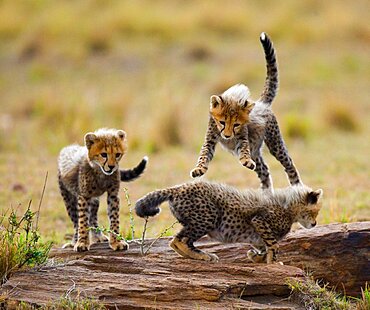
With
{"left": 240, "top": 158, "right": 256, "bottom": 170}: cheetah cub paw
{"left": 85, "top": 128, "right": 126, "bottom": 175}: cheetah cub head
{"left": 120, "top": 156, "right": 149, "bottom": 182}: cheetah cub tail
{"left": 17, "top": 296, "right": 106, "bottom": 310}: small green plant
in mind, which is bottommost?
{"left": 17, "top": 296, "right": 106, "bottom": 310}: small green plant

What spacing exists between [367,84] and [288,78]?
1771 millimetres

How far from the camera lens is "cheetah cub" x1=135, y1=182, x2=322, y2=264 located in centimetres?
600

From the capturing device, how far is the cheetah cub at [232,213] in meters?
6.00

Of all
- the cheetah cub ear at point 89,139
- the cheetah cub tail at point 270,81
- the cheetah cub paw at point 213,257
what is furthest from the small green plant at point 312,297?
the cheetah cub tail at point 270,81

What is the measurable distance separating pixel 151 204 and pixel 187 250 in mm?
417

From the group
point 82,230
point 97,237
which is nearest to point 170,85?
point 97,237

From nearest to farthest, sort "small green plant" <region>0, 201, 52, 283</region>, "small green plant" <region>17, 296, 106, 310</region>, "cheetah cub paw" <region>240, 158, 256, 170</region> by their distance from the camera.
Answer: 1. "small green plant" <region>17, 296, 106, 310</region>
2. "small green plant" <region>0, 201, 52, 283</region>
3. "cheetah cub paw" <region>240, 158, 256, 170</region>

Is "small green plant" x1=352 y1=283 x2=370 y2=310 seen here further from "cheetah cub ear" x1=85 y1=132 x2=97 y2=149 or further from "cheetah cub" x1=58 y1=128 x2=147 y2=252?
"cheetah cub ear" x1=85 y1=132 x2=97 y2=149

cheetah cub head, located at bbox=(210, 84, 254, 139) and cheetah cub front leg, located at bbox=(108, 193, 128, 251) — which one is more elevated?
cheetah cub head, located at bbox=(210, 84, 254, 139)

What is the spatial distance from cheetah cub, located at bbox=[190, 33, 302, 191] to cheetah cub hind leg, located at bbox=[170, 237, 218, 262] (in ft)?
1.64

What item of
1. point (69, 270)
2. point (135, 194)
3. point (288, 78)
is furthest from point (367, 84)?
point (69, 270)

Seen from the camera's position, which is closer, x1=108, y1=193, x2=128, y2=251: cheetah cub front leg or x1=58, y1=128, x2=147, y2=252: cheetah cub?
x1=58, y1=128, x2=147, y2=252: cheetah cub

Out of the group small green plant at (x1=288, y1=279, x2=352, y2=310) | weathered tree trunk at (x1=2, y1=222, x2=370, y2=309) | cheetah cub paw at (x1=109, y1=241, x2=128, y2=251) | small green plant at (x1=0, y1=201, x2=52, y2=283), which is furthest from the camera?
cheetah cub paw at (x1=109, y1=241, x2=128, y2=251)

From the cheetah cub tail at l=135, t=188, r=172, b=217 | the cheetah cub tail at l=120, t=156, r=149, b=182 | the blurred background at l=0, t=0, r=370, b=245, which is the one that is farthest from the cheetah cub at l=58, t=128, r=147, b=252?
the blurred background at l=0, t=0, r=370, b=245
